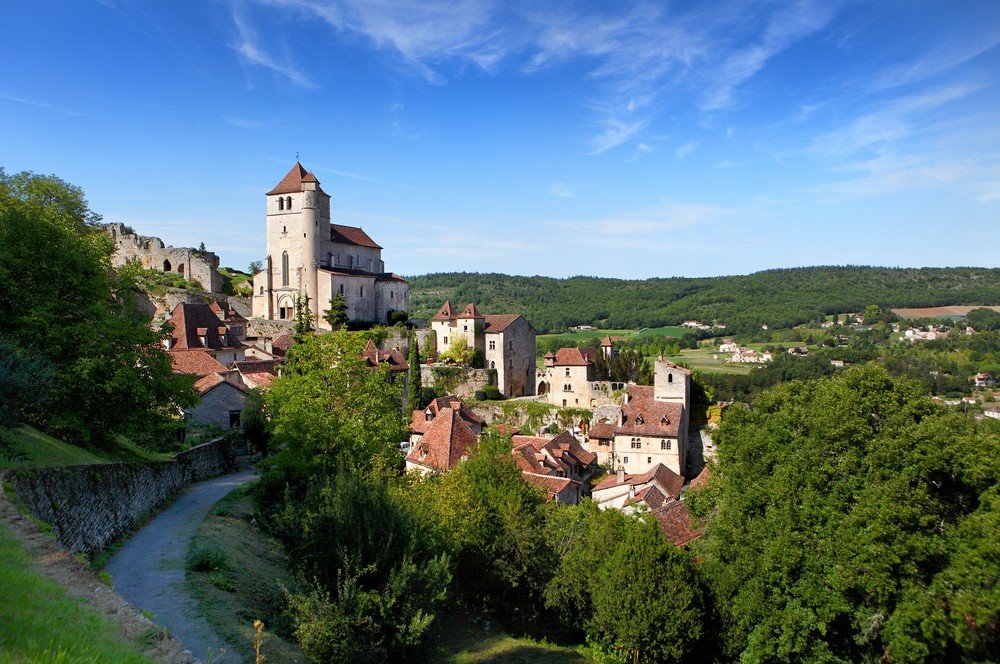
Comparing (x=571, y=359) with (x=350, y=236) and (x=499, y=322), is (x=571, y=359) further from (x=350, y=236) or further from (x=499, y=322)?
(x=350, y=236)

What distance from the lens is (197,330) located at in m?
45.8

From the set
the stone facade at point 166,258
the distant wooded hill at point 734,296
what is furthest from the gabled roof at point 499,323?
the distant wooded hill at point 734,296

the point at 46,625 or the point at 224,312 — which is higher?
the point at 224,312

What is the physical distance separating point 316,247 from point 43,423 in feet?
165

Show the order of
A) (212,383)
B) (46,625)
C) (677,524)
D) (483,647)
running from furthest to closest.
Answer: (212,383), (677,524), (483,647), (46,625)

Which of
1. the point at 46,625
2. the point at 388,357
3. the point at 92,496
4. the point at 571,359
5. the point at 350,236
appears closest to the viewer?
the point at 46,625

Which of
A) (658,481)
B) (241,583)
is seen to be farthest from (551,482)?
(241,583)

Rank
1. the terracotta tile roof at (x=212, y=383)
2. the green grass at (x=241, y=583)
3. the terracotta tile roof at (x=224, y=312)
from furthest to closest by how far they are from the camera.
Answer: the terracotta tile roof at (x=224, y=312) → the terracotta tile roof at (x=212, y=383) → the green grass at (x=241, y=583)

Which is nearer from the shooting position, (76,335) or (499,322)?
(76,335)

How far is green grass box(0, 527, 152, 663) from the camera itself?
6.03 metres

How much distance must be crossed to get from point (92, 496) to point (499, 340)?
1822 inches

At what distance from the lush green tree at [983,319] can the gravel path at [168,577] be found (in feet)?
457

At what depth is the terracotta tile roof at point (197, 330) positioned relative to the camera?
44812 millimetres

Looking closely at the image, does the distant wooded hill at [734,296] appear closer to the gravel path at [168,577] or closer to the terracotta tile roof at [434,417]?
the terracotta tile roof at [434,417]
